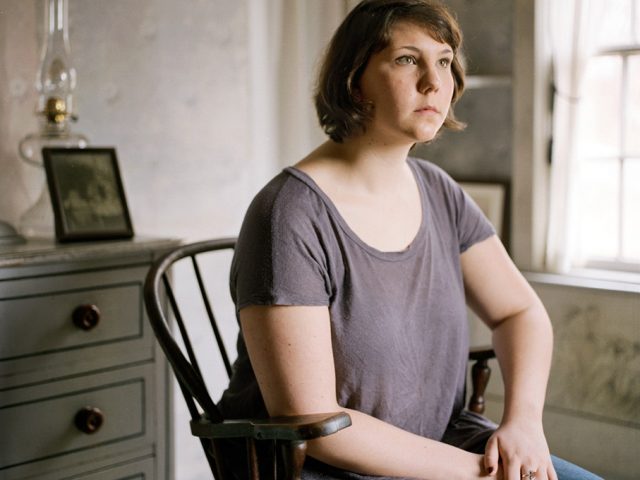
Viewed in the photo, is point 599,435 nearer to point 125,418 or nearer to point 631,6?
point 631,6

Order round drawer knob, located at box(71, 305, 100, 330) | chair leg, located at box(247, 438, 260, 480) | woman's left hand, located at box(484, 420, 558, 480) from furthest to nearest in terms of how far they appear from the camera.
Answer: round drawer knob, located at box(71, 305, 100, 330), woman's left hand, located at box(484, 420, 558, 480), chair leg, located at box(247, 438, 260, 480)

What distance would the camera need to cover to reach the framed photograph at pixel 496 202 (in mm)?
3469

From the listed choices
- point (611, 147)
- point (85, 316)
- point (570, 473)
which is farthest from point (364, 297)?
point (611, 147)

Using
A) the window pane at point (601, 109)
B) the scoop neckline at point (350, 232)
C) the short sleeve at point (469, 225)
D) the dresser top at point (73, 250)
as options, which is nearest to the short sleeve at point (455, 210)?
the short sleeve at point (469, 225)

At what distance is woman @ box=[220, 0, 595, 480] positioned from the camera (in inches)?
62.5

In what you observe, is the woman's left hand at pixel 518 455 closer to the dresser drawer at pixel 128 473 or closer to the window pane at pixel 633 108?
the dresser drawer at pixel 128 473

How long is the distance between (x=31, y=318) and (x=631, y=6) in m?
2.33

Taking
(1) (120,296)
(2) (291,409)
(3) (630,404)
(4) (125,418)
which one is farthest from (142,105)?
(3) (630,404)

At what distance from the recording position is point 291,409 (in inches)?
61.4

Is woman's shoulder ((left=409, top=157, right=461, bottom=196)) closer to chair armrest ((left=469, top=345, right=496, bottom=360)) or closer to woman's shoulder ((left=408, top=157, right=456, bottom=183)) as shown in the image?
woman's shoulder ((left=408, top=157, right=456, bottom=183))

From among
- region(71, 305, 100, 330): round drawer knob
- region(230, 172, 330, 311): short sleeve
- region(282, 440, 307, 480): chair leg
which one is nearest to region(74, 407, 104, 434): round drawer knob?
region(71, 305, 100, 330): round drawer knob

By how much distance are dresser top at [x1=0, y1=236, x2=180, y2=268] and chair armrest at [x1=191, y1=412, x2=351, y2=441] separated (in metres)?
0.73

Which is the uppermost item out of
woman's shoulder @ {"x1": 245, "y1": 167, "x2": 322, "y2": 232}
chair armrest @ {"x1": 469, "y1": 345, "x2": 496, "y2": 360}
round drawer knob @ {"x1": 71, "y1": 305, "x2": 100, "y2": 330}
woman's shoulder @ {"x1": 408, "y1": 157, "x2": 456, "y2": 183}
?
woman's shoulder @ {"x1": 408, "y1": 157, "x2": 456, "y2": 183}

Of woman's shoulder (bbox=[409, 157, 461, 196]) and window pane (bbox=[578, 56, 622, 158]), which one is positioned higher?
window pane (bbox=[578, 56, 622, 158])
